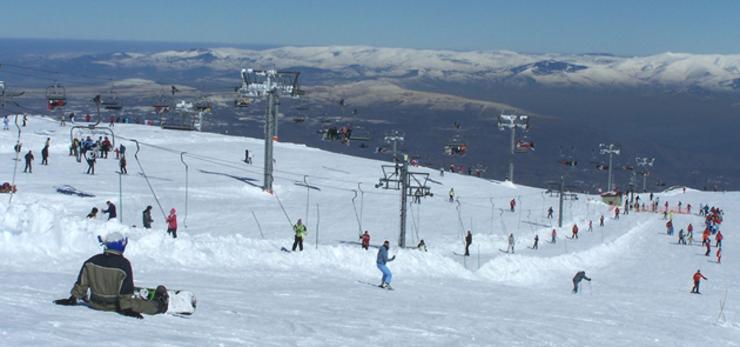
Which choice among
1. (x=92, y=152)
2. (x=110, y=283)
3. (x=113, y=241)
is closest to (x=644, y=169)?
(x=92, y=152)

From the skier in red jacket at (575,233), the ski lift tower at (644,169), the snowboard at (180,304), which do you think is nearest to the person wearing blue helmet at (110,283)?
the snowboard at (180,304)

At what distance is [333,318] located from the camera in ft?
41.7

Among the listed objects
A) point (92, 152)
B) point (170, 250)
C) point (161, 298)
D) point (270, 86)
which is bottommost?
point (170, 250)

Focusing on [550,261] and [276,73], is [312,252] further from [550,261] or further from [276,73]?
[276,73]

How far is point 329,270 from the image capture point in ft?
64.0

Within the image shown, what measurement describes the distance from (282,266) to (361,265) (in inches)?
79.4

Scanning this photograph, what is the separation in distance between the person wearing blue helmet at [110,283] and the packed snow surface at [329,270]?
0.16 meters

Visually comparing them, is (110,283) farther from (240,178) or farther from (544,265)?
(240,178)

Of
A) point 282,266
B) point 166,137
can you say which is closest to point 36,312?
point 282,266

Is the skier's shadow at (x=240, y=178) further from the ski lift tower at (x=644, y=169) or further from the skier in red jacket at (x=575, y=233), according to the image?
the ski lift tower at (x=644, y=169)

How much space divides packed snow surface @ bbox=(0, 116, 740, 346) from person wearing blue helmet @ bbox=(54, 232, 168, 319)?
0.16 metres

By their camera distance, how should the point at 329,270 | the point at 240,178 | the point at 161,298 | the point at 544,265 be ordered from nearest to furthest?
the point at 161,298, the point at 329,270, the point at 544,265, the point at 240,178

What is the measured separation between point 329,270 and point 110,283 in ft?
33.6

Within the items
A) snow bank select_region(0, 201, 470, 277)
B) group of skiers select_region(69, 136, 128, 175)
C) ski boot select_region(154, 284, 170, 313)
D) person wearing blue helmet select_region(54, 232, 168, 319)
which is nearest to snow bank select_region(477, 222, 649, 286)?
snow bank select_region(0, 201, 470, 277)
